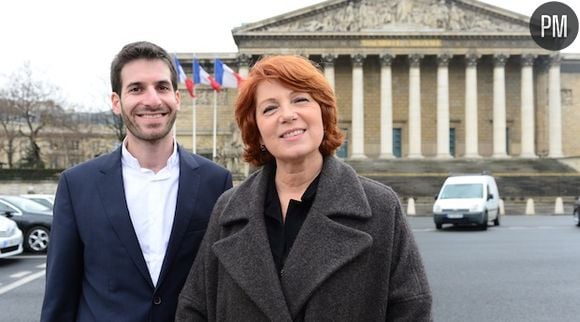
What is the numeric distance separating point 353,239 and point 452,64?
55360mm

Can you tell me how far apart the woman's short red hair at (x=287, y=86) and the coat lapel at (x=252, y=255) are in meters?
0.27

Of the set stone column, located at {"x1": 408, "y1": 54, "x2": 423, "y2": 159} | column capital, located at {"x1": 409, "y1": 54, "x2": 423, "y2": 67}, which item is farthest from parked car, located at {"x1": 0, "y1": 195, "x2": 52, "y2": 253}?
column capital, located at {"x1": 409, "y1": 54, "x2": 423, "y2": 67}

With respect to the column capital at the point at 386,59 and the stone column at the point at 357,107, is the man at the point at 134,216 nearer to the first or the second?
the stone column at the point at 357,107

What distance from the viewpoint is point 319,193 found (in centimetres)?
283

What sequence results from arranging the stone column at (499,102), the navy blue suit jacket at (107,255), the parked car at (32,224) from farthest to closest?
the stone column at (499,102) → the parked car at (32,224) → the navy blue suit jacket at (107,255)

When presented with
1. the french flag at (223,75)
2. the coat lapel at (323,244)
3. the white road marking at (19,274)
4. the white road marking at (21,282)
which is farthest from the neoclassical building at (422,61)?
the coat lapel at (323,244)

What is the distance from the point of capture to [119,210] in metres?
3.38

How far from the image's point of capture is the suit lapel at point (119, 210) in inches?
131

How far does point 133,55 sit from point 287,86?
1.05m

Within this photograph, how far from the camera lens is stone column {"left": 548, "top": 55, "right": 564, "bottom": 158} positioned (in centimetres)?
5381

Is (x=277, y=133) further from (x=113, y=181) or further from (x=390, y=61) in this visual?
(x=390, y=61)

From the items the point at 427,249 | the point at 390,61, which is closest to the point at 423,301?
the point at 427,249

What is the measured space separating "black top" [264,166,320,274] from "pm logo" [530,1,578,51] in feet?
179

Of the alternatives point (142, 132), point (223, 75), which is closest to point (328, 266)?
point (142, 132)
